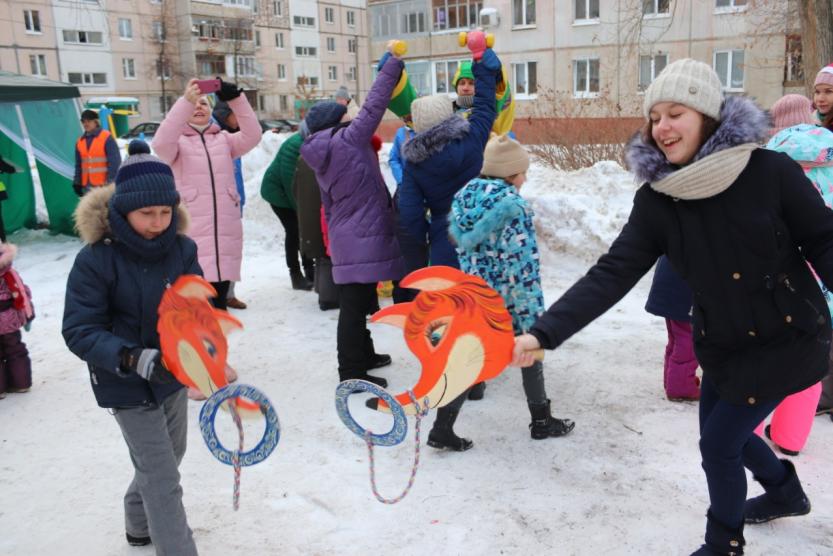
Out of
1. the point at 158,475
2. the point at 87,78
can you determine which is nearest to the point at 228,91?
the point at 158,475

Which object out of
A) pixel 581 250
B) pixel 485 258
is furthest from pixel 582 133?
pixel 485 258

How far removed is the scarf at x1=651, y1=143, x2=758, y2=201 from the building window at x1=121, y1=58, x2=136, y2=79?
165 ft

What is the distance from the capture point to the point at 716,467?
2582mm

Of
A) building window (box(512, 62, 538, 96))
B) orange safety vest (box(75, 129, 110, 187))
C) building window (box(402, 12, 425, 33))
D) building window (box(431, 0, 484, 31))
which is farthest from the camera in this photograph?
building window (box(402, 12, 425, 33))

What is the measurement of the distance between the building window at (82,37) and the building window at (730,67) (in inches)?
1490

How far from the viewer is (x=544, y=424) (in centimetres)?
396

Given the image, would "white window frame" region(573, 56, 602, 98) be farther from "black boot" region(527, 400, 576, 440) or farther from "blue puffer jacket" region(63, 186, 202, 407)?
"blue puffer jacket" region(63, 186, 202, 407)

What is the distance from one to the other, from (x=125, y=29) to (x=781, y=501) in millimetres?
51228

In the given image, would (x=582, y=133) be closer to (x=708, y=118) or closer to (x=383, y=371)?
(x=383, y=371)

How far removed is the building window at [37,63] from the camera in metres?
41.4

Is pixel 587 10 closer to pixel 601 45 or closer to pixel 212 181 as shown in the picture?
pixel 601 45

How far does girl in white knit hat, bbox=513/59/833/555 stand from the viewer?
227 cm

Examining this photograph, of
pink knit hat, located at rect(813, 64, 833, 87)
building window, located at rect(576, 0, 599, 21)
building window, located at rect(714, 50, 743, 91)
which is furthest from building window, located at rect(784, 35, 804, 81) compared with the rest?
pink knit hat, located at rect(813, 64, 833, 87)

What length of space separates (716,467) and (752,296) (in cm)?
69
